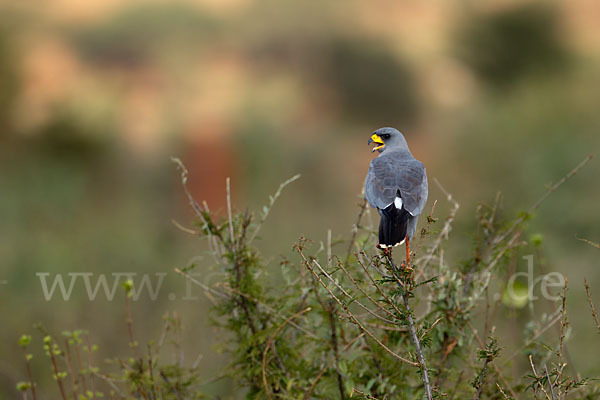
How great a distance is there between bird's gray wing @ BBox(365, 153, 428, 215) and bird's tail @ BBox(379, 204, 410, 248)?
0.11ft

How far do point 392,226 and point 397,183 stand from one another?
0.28m

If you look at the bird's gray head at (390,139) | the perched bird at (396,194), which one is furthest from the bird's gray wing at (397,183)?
the bird's gray head at (390,139)

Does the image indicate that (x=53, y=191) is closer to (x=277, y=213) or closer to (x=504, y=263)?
(x=277, y=213)

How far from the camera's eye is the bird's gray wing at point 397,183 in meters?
2.29

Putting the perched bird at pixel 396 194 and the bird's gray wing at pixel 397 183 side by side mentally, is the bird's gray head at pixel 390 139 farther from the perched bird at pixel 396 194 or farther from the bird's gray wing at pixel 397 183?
the bird's gray wing at pixel 397 183

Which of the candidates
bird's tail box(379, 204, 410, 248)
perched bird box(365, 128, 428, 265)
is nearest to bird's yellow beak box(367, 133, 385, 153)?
perched bird box(365, 128, 428, 265)

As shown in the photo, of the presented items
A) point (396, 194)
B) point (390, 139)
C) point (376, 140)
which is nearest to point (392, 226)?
point (396, 194)

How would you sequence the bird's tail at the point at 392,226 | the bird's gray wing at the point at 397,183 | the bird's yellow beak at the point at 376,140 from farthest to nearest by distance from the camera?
the bird's yellow beak at the point at 376,140
the bird's gray wing at the point at 397,183
the bird's tail at the point at 392,226

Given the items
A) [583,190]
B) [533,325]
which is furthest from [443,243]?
[583,190]

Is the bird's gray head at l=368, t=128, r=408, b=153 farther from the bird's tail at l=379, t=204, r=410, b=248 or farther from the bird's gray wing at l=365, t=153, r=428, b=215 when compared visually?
the bird's tail at l=379, t=204, r=410, b=248

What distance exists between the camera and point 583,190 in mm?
10836

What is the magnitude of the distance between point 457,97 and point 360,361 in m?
12.2

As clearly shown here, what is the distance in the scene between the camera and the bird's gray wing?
7.50 feet

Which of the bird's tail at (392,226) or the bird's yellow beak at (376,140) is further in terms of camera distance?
the bird's yellow beak at (376,140)
